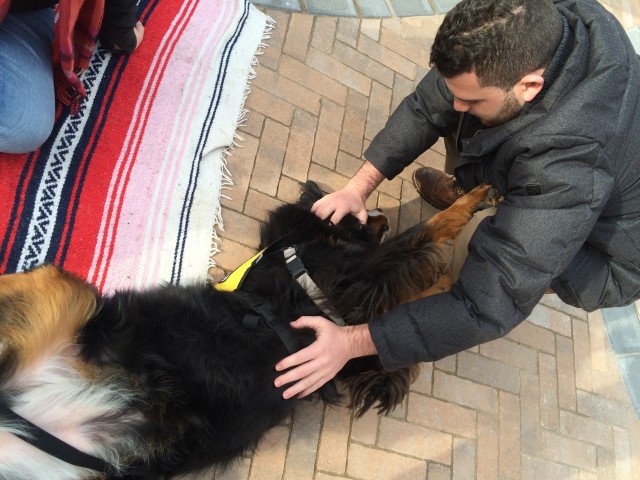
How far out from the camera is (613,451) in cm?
289

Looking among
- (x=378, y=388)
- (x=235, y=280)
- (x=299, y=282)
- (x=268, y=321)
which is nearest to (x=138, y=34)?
(x=235, y=280)

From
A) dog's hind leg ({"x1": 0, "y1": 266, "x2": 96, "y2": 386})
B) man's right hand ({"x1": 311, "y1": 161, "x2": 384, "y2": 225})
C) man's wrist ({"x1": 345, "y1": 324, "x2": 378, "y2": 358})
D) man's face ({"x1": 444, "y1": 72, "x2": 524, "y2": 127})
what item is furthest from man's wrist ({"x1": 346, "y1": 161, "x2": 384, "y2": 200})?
dog's hind leg ({"x1": 0, "y1": 266, "x2": 96, "y2": 386})

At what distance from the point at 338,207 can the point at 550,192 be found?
0.92 metres

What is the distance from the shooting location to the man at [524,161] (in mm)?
1648

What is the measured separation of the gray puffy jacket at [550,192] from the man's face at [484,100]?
45mm

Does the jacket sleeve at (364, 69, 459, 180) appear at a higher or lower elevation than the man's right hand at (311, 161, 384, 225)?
higher

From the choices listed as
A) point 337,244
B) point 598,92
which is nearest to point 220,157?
point 337,244

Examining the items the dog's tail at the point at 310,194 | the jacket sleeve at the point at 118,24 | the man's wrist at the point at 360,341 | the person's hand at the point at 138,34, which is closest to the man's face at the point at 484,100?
the dog's tail at the point at 310,194

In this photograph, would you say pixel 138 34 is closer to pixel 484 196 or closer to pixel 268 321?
pixel 268 321

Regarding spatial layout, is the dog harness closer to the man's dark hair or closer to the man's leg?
the man's leg

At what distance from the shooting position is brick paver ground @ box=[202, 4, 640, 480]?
2.34 m

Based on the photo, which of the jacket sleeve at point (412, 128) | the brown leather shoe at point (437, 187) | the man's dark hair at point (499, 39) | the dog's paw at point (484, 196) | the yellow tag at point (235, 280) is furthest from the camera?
the brown leather shoe at point (437, 187)

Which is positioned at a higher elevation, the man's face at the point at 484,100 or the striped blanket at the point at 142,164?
the man's face at the point at 484,100

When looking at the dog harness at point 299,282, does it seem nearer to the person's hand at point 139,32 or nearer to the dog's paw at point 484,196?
the dog's paw at point 484,196
